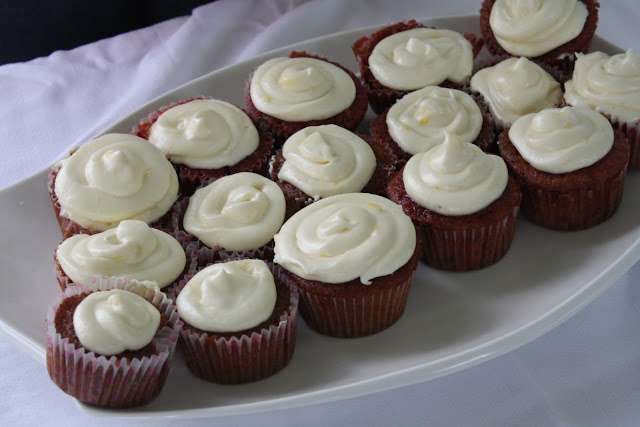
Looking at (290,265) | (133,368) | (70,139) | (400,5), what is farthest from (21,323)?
(400,5)

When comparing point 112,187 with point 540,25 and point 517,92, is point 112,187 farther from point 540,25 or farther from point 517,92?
point 540,25

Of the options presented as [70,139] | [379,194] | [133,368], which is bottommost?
[70,139]

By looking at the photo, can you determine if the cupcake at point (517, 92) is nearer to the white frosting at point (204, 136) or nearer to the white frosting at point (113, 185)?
the white frosting at point (204, 136)

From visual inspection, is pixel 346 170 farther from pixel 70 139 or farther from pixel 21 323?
pixel 70 139

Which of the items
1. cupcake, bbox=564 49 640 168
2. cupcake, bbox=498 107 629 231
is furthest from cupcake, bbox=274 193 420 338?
cupcake, bbox=564 49 640 168

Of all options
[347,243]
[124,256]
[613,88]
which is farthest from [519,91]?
[124,256]

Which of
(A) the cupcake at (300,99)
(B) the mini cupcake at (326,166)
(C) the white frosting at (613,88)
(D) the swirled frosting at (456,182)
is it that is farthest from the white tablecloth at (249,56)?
(A) the cupcake at (300,99)
